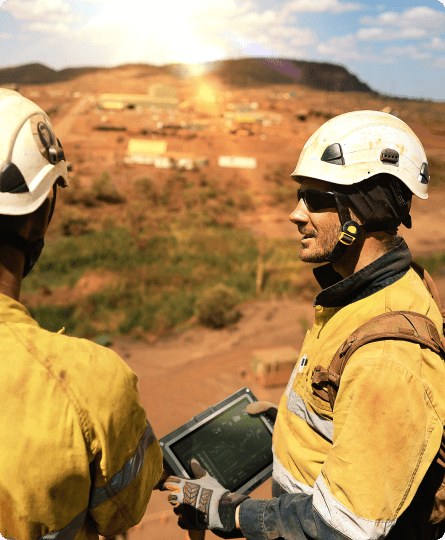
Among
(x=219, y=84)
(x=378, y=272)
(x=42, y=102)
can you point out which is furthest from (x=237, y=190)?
(x=219, y=84)

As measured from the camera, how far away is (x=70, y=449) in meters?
1.29

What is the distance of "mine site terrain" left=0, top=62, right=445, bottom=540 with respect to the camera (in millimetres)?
8078

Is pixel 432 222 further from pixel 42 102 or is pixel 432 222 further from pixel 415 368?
pixel 42 102

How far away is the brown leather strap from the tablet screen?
1003 mm

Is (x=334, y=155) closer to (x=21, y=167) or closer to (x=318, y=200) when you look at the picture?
(x=318, y=200)

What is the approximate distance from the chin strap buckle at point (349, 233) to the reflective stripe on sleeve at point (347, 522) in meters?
1.16

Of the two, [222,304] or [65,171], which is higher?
[65,171]

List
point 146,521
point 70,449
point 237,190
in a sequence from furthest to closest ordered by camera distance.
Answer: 1. point 237,190
2. point 146,521
3. point 70,449

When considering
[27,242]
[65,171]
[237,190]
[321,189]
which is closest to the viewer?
[27,242]

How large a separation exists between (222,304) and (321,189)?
25.8ft

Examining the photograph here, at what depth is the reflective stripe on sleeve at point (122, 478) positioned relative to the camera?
4.84ft

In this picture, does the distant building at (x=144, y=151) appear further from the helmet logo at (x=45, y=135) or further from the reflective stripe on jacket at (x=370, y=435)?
the reflective stripe on jacket at (x=370, y=435)

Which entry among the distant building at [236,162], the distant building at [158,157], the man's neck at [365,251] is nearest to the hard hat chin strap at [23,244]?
the man's neck at [365,251]

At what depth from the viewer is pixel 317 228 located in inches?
93.5
